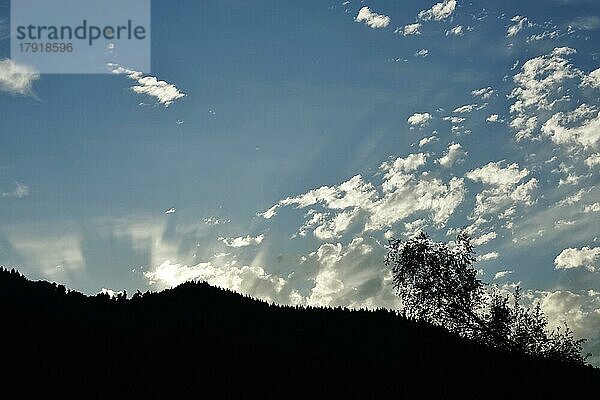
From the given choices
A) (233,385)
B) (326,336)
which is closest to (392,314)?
(326,336)

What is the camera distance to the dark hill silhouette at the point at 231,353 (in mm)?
Answer: 43281

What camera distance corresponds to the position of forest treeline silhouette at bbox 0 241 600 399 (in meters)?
43.2

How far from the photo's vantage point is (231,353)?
4981 centimetres

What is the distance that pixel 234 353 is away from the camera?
49.8m

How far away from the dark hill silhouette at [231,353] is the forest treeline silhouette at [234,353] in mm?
93

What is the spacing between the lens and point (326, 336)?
185ft

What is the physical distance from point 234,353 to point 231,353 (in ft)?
0.74

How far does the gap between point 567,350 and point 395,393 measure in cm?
2283

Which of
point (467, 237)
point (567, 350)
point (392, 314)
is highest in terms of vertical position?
A: point (467, 237)

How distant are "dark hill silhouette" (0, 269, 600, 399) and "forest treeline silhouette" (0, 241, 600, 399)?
93 mm

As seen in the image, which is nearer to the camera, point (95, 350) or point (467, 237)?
point (95, 350)

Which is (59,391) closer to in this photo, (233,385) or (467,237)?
(233,385)

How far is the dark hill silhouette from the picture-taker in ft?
142

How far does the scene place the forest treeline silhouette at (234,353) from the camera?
1703 inches
